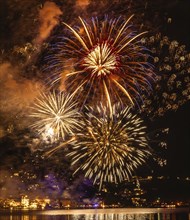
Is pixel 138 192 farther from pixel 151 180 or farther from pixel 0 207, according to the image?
pixel 0 207

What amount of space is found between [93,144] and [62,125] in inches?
141

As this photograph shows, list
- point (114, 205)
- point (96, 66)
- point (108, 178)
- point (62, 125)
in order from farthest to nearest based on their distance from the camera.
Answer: point (114, 205) < point (108, 178) < point (62, 125) < point (96, 66)

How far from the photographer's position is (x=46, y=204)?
14888cm

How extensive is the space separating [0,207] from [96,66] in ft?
352

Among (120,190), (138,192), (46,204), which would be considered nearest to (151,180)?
(138,192)

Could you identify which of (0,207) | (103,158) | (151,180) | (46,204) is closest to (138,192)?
(151,180)

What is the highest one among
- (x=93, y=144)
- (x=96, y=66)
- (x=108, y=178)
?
(x=96, y=66)

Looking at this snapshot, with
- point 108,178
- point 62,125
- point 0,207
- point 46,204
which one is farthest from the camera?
point 46,204

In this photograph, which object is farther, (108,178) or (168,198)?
(168,198)

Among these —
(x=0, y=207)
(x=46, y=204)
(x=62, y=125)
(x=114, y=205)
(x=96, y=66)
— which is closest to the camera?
(x=96, y=66)

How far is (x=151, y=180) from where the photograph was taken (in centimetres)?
16900

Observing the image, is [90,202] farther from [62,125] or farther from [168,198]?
[62,125]

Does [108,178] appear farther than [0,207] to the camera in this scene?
No

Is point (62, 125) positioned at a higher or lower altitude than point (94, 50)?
lower
